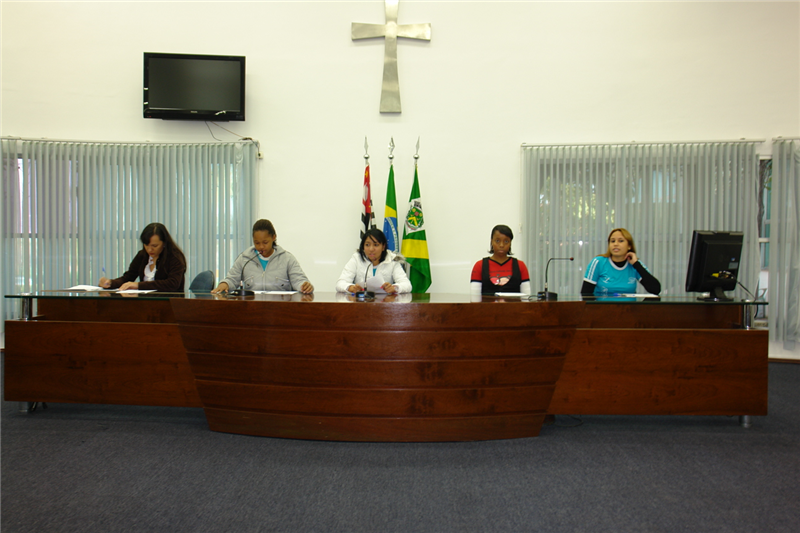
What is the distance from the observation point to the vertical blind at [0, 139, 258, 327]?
4.99 m

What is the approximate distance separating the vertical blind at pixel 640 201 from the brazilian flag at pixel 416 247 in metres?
1.05

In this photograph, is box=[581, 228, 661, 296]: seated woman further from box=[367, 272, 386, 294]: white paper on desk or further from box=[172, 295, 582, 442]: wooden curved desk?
box=[367, 272, 386, 294]: white paper on desk

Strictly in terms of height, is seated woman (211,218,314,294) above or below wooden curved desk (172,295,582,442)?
above

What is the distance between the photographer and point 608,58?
4930 millimetres

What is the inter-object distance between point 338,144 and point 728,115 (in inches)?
155

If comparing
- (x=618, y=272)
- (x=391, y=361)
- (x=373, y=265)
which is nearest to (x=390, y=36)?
(x=373, y=265)

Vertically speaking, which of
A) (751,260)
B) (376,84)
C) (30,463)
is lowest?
(30,463)

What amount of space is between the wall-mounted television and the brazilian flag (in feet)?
6.47

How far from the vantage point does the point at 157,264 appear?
11.7 ft

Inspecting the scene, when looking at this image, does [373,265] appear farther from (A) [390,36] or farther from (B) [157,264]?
(A) [390,36]

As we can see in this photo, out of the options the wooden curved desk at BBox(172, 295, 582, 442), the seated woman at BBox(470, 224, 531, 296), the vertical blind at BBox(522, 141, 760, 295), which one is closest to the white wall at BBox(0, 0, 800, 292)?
the vertical blind at BBox(522, 141, 760, 295)

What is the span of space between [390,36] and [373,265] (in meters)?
2.75

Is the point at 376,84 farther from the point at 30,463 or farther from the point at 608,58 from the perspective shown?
the point at 30,463

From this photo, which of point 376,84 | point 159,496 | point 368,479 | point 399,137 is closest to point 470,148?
point 399,137
